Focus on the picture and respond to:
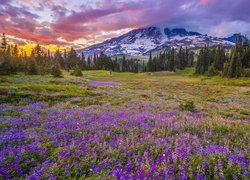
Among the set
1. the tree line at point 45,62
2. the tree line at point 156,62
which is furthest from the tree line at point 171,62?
the tree line at point 45,62

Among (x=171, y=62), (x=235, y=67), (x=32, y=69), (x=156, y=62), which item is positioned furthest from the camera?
(x=156, y=62)

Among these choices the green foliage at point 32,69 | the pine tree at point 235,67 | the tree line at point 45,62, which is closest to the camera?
the tree line at point 45,62

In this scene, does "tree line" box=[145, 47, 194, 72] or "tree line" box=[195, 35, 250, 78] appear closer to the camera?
"tree line" box=[195, 35, 250, 78]

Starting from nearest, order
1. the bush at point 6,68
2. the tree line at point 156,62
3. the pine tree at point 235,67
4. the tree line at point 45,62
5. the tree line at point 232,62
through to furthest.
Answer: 1. the bush at point 6,68
2. the tree line at point 45,62
3. the tree line at point 156,62
4. the pine tree at point 235,67
5. the tree line at point 232,62

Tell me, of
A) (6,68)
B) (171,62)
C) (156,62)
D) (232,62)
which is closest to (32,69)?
(6,68)

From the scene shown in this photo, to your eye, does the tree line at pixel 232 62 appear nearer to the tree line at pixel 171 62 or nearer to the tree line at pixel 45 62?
the tree line at pixel 171 62

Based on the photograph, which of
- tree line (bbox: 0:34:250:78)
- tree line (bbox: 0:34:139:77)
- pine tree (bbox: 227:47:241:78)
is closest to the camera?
tree line (bbox: 0:34:139:77)

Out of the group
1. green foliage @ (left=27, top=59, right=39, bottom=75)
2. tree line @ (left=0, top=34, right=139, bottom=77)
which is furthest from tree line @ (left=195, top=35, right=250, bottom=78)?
green foliage @ (left=27, top=59, right=39, bottom=75)

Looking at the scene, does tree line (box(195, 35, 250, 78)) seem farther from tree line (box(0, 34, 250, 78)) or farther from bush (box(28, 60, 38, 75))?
bush (box(28, 60, 38, 75))

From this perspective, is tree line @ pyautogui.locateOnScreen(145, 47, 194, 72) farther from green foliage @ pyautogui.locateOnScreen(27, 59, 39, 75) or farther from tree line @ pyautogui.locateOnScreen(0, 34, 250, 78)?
green foliage @ pyautogui.locateOnScreen(27, 59, 39, 75)

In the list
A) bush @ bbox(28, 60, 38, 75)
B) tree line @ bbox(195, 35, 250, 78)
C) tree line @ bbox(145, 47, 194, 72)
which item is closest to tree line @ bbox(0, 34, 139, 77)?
bush @ bbox(28, 60, 38, 75)

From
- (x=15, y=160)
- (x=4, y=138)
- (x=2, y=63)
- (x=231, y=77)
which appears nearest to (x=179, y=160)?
(x=15, y=160)

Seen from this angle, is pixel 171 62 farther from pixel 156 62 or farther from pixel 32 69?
pixel 32 69

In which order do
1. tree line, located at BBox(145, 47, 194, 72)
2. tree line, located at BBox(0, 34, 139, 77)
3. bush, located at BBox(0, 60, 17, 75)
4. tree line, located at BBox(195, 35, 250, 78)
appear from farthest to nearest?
tree line, located at BBox(145, 47, 194, 72)
tree line, located at BBox(195, 35, 250, 78)
tree line, located at BBox(0, 34, 139, 77)
bush, located at BBox(0, 60, 17, 75)
